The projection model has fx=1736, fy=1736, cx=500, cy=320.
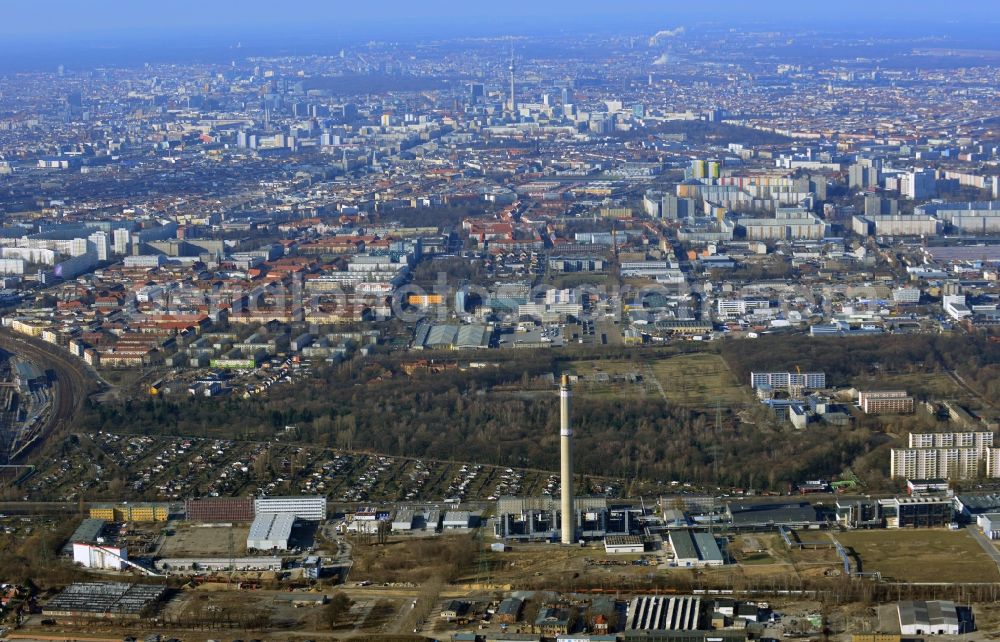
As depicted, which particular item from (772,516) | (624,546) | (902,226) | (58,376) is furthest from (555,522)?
(902,226)

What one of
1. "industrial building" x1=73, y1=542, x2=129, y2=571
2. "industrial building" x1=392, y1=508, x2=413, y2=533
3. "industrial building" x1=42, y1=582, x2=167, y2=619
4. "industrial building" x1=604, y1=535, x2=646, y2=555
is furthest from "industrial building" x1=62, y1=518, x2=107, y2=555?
"industrial building" x1=604, y1=535, x2=646, y2=555

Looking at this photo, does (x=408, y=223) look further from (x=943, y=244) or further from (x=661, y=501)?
(x=661, y=501)

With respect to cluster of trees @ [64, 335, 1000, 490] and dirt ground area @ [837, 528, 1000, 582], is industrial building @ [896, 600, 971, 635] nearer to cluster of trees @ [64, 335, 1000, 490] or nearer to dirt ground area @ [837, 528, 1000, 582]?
dirt ground area @ [837, 528, 1000, 582]

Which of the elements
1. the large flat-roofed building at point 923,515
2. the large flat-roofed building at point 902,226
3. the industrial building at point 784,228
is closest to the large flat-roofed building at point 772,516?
the large flat-roofed building at point 923,515

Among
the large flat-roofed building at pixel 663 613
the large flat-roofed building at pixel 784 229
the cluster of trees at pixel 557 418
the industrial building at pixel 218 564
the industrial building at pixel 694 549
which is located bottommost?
the large flat-roofed building at pixel 784 229

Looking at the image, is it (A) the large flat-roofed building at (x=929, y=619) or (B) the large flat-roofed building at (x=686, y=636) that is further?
(A) the large flat-roofed building at (x=929, y=619)

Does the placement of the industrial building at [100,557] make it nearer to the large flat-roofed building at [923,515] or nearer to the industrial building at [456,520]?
the industrial building at [456,520]

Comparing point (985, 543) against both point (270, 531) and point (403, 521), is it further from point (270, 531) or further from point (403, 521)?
point (270, 531)
